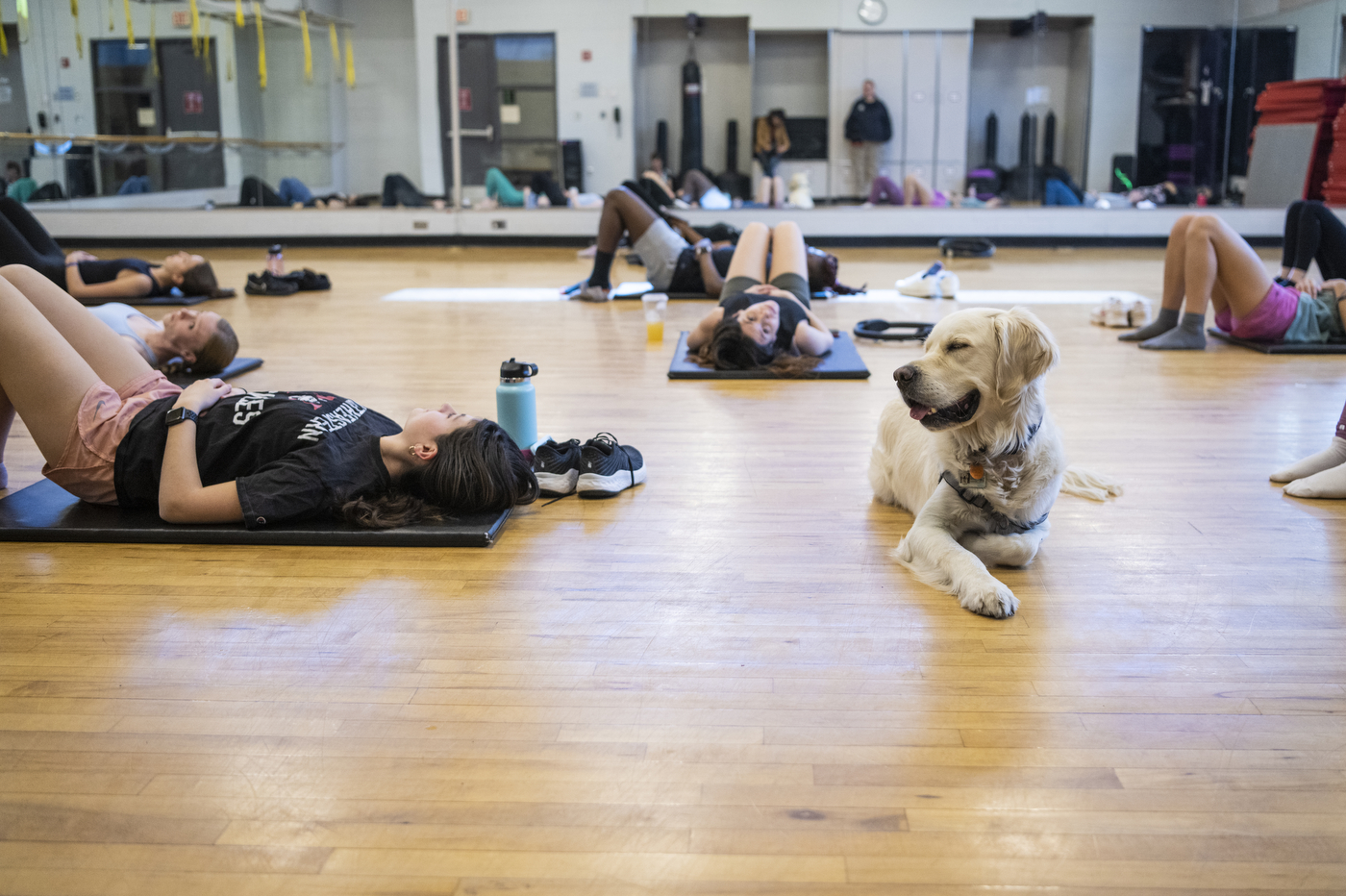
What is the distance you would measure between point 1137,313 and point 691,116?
18.7ft

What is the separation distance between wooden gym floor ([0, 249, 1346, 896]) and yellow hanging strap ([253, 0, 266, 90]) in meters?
7.95

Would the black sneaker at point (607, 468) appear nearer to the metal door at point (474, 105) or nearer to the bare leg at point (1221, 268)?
the bare leg at point (1221, 268)

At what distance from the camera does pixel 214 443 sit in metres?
2.60

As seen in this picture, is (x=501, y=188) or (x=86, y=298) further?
(x=501, y=188)

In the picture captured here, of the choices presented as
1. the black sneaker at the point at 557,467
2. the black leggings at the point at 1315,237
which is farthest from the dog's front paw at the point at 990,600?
the black leggings at the point at 1315,237

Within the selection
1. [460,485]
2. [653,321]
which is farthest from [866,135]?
[460,485]

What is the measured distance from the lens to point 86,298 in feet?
22.5

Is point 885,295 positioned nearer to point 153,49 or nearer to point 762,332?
point 762,332

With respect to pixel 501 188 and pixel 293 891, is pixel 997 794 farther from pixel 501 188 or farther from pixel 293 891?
pixel 501 188

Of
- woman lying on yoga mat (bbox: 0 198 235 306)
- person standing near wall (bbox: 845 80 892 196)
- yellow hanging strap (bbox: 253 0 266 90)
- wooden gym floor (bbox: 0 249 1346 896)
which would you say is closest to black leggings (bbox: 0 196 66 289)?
woman lying on yoga mat (bbox: 0 198 235 306)

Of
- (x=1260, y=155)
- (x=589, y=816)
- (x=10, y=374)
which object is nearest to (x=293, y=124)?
(x=10, y=374)

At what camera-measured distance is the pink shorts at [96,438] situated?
260 centimetres

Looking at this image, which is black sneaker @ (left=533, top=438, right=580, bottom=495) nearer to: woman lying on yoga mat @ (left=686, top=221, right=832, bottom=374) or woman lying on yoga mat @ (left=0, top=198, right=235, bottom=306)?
woman lying on yoga mat @ (left=686, top=221, right=832, bottom=374)

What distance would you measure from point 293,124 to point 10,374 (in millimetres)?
8575
